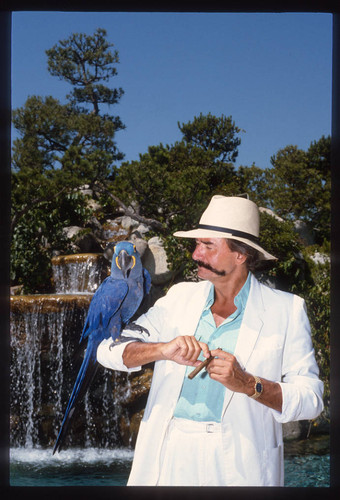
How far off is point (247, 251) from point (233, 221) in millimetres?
178

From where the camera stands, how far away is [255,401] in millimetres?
2717

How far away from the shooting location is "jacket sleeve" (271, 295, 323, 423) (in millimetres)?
2646

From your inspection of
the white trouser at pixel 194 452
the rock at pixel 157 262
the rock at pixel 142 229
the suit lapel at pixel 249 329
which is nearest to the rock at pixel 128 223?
the rock at pixel 142 229

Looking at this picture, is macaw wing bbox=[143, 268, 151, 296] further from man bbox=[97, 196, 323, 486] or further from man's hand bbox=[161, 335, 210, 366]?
man's hand bbox=[161, 335, 210, 366]

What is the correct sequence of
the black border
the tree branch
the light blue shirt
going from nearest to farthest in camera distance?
the light blue shirt < the black border < the tree branch

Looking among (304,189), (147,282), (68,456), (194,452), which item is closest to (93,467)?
(68,456)

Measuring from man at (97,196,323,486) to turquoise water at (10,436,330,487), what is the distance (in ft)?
2.66

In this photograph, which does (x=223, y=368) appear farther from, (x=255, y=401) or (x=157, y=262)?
(x=157, y=262)

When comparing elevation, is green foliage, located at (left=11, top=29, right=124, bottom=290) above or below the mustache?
above

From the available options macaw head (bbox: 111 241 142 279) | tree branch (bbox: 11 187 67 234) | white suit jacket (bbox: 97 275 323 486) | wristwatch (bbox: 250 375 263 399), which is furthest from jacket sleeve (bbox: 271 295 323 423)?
tree branch (bbox: 11 187 67 234)

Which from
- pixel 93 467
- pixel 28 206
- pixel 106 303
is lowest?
pixel 93 467

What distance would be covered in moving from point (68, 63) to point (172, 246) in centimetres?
134

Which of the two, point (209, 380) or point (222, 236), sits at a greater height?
point (222, 236)

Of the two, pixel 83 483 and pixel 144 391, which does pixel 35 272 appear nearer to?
pixel 144 391
